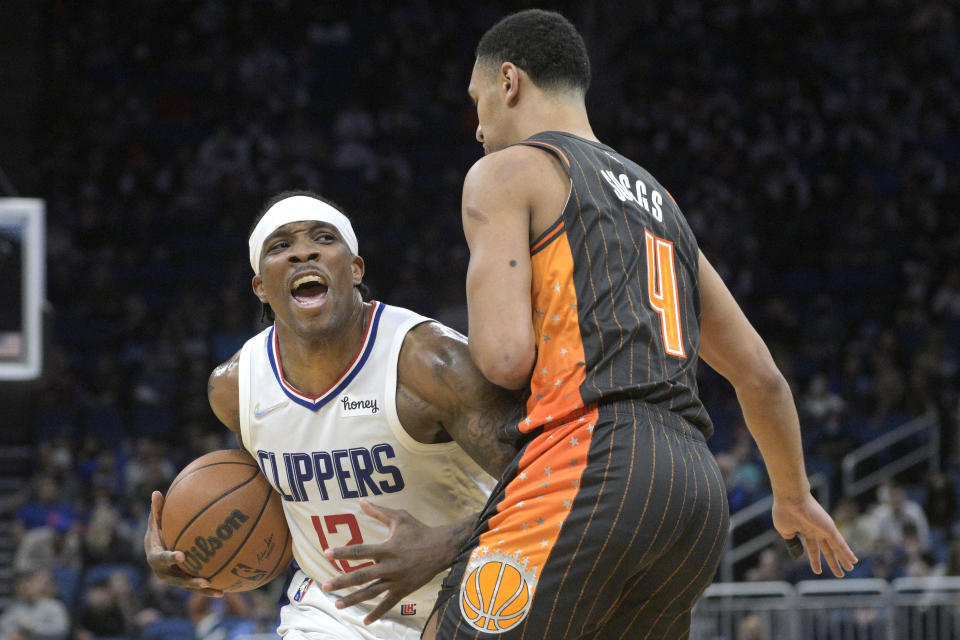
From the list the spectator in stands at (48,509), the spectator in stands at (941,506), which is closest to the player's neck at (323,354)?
the spectator in stands at (48,509)

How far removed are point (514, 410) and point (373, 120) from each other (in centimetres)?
1399

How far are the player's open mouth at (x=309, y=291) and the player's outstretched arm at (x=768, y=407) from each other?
1084mm

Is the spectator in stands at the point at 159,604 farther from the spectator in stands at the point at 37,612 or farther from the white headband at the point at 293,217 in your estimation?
the white headband at the point at 293,217

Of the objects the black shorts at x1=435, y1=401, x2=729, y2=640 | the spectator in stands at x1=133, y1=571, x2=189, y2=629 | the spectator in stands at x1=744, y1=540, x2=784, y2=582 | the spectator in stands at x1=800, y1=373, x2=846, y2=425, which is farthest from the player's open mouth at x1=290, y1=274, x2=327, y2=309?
the spectator in stands at x1=800, y1=373, x2=846, y2=425

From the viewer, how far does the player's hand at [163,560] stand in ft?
11.7

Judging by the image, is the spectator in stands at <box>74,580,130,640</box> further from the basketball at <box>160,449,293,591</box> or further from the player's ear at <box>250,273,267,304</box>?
the player's ear at <box>250,273,267,304</box>

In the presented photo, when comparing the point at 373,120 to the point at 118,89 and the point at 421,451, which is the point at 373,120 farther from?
the point at 421,451

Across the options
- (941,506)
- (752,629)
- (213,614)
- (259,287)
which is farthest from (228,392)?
(941,506)

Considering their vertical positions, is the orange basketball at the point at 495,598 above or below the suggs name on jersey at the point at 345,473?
below

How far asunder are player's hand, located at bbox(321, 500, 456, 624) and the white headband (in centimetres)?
96

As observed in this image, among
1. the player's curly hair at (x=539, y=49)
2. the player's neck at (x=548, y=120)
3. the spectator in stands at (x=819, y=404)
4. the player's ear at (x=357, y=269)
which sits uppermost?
the player's curly hair at (x=539, y=49)

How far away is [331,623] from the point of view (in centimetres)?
354

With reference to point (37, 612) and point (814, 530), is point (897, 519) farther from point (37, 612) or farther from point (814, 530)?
point (814, 530)

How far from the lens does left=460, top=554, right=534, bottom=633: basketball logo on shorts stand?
A: 8.73 ft
